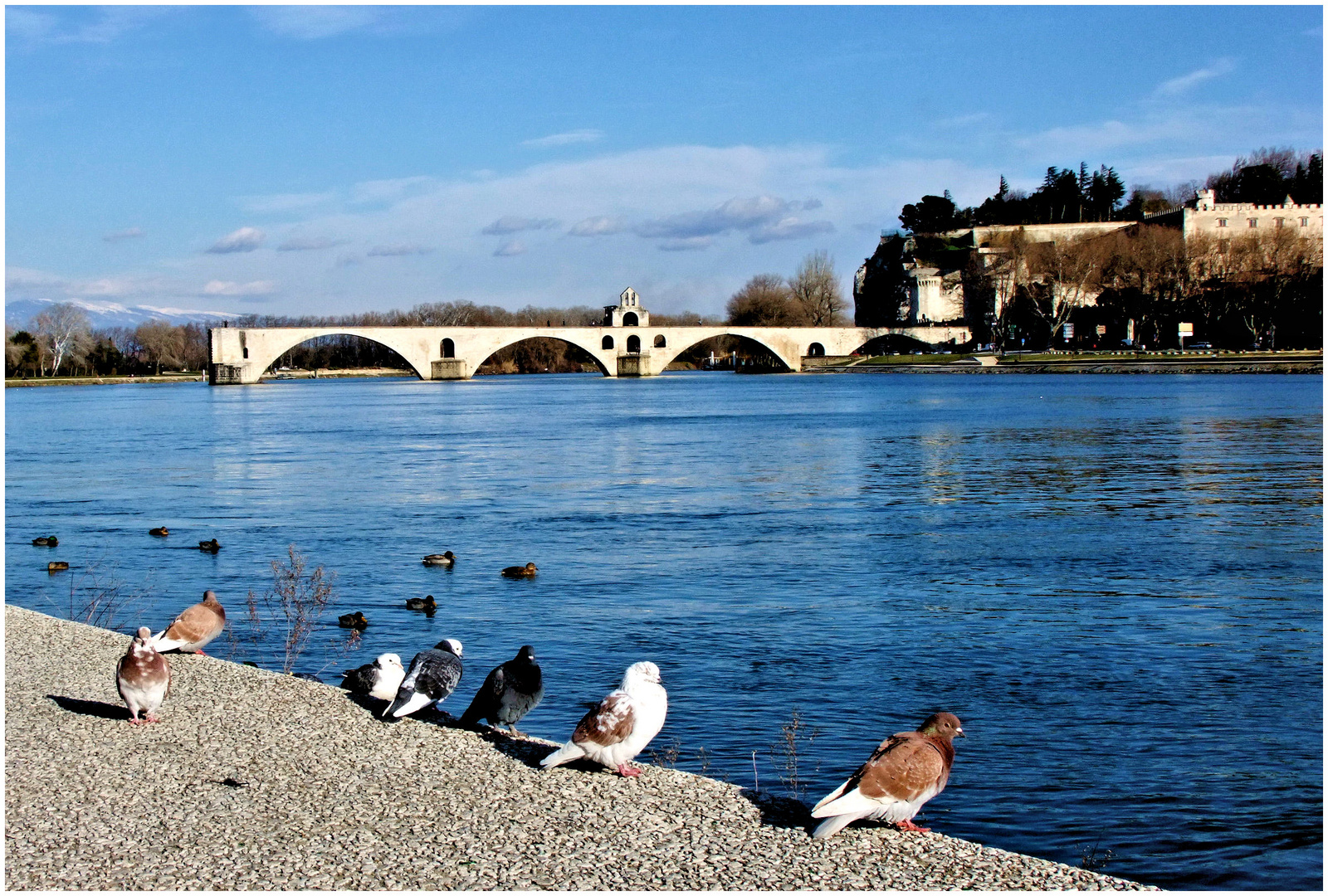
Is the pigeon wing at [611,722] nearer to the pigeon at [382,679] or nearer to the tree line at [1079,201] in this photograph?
Result: the pigeon at [382,679]

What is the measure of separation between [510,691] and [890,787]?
246 centimetres

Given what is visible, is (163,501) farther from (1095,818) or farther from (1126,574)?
(1095,818)

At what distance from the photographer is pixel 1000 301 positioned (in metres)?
103

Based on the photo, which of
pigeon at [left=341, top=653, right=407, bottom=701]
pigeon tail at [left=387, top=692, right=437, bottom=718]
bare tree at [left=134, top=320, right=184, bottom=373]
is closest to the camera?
pigeon tail at [left=387, top=692, right=437, bottom=718]

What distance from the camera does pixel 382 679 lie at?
7648 millimetres

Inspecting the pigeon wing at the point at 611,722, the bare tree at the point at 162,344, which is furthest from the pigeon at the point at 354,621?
the bare tree at the point at 162,344

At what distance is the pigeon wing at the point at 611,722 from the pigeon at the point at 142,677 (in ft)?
8.03

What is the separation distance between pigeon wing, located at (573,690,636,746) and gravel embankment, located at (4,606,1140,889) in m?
0.26

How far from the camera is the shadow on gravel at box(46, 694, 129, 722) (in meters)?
7.30

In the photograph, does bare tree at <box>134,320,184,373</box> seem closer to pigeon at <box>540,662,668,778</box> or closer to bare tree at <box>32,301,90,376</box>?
bare tree at <box>32,301,90,376</box>

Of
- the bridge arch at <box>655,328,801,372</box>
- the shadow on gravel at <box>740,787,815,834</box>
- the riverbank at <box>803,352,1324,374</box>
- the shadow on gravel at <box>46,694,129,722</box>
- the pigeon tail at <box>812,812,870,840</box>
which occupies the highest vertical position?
the bridge arch at <box>655,328,801,372</box>

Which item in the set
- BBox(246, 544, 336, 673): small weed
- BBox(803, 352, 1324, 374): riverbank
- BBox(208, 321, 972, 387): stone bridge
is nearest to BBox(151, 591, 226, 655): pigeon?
BBox(246, 544, 336, 673): small weed

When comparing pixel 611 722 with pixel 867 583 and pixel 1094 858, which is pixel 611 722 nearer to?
pixel 1094 858

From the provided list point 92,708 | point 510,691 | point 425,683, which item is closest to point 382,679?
point 425,683
